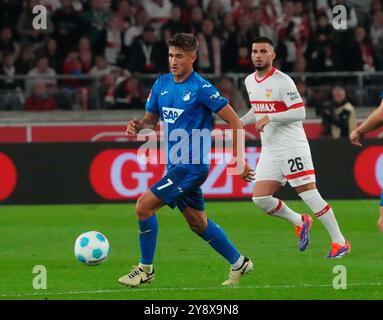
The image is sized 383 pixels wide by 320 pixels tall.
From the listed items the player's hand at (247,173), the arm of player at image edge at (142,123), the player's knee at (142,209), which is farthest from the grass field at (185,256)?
the arm of player at image edge at (142,123)

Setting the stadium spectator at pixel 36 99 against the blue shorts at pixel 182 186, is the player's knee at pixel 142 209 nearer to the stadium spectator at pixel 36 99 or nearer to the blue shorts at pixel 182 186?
the blue shorts at pixel 182 186

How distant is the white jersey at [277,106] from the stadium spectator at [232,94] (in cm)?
702

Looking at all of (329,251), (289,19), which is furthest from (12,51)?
(329,251)

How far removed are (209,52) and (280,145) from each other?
27.2ft

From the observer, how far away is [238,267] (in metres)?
9.49

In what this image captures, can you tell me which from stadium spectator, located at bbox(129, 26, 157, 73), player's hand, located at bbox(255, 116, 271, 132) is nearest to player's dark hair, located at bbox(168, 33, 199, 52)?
player's hand, located at bbox(255, 116, 271, 132)

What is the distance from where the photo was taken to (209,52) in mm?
19688

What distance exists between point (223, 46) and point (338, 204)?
14.6 feet

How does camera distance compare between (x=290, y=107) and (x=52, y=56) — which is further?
(x=52, y=56)

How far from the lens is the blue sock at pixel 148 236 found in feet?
30.4

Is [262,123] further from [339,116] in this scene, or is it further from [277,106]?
[339,116]

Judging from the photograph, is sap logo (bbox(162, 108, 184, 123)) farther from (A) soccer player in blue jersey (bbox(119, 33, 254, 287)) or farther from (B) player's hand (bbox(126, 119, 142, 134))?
(B) player's hand (bbox(126, 119, 142, 134))

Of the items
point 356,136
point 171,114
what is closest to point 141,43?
point 171,114

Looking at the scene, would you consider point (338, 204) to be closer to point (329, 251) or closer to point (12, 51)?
point (329, 251)
